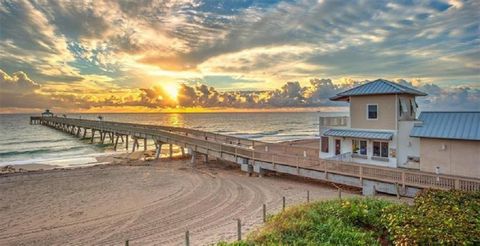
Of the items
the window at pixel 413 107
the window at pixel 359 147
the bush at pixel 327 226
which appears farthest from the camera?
the window at pixel 359 147

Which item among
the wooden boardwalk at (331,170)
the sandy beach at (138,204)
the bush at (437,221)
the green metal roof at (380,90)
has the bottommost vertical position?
the sandy beach at (138,204)

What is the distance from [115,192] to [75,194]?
231cm

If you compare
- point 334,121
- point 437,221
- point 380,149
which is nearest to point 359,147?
point 380,149

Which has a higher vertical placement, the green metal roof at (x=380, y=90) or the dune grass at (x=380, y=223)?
the green metal roof at (x=380, y=90)

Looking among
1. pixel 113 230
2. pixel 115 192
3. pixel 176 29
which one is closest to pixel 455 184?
pixel 113 230

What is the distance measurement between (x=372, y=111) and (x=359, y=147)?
2375 mm

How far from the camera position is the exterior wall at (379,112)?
57.2 ft

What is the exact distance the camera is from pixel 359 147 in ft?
62.3

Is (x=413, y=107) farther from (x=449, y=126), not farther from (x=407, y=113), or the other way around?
(x=449, y=126)

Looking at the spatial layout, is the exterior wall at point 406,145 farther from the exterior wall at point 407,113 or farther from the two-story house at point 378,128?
the exterior wall at point 407,113

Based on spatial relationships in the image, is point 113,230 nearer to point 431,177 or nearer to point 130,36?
point 431,177

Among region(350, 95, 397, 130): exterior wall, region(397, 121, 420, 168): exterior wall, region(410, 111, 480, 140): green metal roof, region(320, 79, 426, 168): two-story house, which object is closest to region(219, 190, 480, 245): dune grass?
region(410, 111, 480, 140): green metal roof

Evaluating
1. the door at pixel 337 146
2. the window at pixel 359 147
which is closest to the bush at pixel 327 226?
the window at pixel 359 147

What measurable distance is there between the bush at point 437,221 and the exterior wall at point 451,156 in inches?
220
